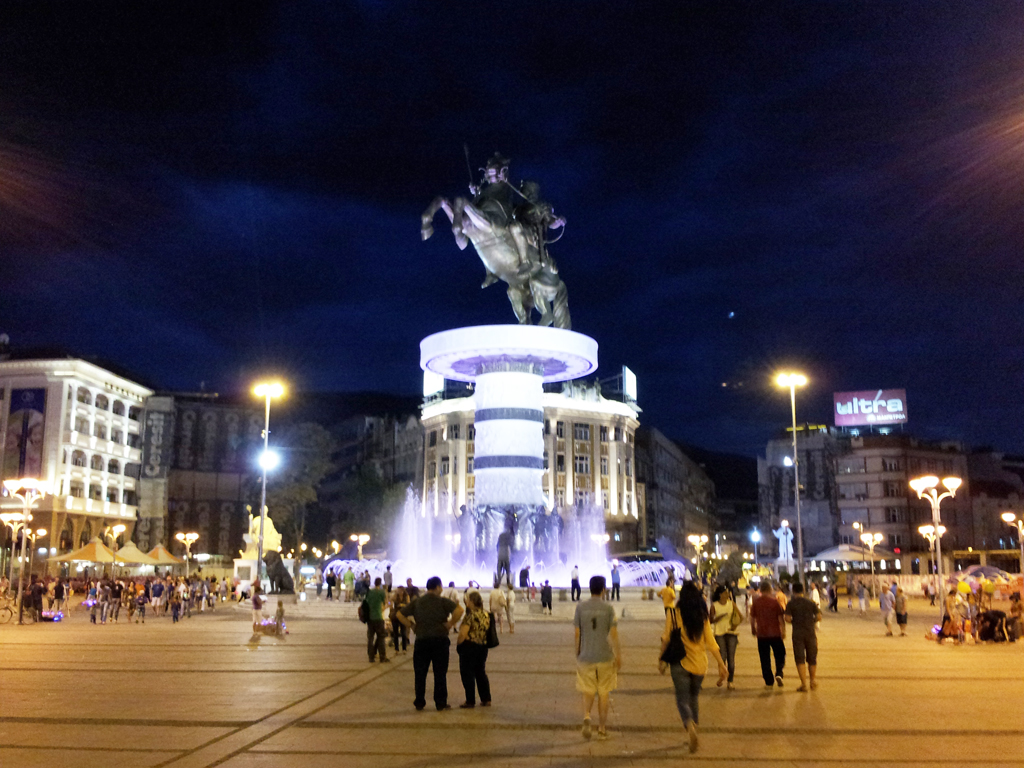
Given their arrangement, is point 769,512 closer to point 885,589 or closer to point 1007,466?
point 1007,466

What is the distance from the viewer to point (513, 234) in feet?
121

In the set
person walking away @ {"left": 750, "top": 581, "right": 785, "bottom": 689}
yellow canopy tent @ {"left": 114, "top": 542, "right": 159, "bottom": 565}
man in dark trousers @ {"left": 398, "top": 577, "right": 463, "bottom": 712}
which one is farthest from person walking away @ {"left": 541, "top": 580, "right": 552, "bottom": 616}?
yellow canopy tent @ {"left": 114, "top": 542, "right": 159, "bottom": 565}

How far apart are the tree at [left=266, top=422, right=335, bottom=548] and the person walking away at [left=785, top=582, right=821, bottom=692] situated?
67.7 m

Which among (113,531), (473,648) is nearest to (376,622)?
(473,648)

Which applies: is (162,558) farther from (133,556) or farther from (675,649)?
(675,649)

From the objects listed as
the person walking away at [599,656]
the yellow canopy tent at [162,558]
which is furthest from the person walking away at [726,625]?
the yellow canopy tent at [162,558]

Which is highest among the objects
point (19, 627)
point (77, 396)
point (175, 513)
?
point (77, 396)


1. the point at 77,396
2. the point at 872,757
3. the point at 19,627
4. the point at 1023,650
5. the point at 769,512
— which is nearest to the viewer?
the point at 872,757

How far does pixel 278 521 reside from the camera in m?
77.4

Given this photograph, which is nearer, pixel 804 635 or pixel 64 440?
pixel 804 635

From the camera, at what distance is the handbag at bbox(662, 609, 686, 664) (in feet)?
29.7

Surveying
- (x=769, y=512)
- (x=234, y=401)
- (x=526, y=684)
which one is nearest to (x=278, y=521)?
(x=234, y=401)

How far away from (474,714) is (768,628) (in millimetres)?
4426

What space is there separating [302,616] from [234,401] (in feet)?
191
